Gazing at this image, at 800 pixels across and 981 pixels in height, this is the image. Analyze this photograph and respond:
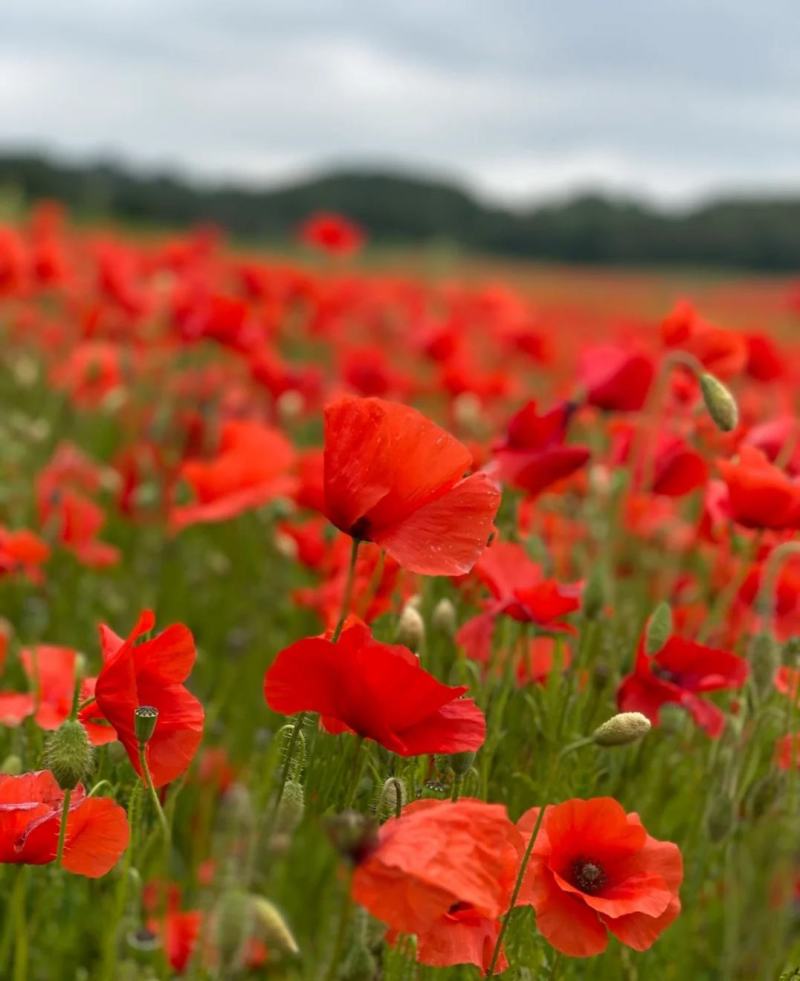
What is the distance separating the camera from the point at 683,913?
1.74m

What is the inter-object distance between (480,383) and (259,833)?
2.83 metres

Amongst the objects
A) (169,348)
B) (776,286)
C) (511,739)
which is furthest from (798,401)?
(776,286)

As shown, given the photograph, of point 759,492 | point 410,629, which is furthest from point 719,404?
point 410,629

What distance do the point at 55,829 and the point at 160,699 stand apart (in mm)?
139

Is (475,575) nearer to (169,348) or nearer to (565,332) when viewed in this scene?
(169,348)

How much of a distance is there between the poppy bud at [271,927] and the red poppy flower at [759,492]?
39.3 inches

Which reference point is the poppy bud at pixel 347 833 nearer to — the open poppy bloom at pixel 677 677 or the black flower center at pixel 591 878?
the black flower center at pixel 591 878

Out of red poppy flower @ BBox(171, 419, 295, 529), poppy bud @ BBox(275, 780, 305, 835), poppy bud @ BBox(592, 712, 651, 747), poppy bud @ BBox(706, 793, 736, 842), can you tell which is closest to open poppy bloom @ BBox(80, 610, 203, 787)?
poppy bud @ BBox(275, 780, 305, 835)

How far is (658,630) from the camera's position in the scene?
1.45m

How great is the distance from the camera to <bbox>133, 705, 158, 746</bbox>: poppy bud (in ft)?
3.46

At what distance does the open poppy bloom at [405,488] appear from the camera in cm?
114

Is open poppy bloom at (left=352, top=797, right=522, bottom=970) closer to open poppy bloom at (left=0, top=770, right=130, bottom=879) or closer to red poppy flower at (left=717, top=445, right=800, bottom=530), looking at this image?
open poppy bloom at (left=0, top=770, right=130, bottom=879)

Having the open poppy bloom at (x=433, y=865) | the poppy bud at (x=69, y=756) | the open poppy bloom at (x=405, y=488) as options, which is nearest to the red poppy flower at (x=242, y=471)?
the open poppy bloom at (x=405, y=488)

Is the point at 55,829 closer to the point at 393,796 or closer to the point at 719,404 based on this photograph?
the point at 393,796
